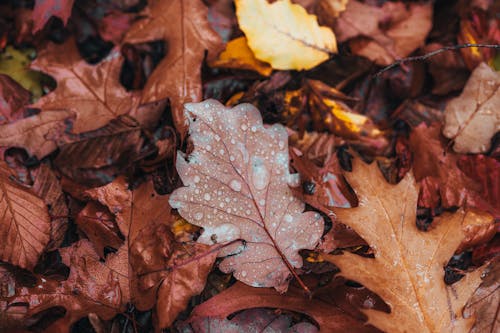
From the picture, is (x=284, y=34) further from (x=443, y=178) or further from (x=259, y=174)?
(x=443, y=178)

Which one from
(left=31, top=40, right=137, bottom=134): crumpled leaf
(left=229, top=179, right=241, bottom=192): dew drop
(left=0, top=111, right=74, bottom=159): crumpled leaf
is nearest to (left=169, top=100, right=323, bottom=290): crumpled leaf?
(left=229, top=179, right=241, bottom=192): dew drop

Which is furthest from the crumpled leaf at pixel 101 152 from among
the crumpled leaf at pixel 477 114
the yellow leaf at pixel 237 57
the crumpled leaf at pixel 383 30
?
the crumpled leaf at pixel 477 114

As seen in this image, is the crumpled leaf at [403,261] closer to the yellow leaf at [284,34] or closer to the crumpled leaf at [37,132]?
the yellow leaf at [284,34]

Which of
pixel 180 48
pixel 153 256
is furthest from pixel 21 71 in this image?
pixel 153 256

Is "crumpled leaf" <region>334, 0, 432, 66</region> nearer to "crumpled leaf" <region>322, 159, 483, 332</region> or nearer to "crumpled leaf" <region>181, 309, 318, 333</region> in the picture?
"crumpled leaf" <region>322, 159, 483, 332</region>

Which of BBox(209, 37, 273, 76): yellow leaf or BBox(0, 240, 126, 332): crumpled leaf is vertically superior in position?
BBox(209, 37, 273, 76): yellow leaf

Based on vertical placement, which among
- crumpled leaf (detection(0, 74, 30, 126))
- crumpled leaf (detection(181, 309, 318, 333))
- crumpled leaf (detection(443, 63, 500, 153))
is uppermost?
crumpled leaf (detection(443, 63, 500, 153))

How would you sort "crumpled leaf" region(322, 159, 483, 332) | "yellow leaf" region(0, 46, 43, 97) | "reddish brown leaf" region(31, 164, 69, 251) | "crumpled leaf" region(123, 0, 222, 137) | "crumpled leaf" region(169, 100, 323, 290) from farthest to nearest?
"yellow leaf" region(0, 46, 43, 97) → "crumpled leaf" region(123, 0, 222, 137) → "reddish brown leaf" region(31, 164, 69, 251) → "crumpled leaf" region(169, 100, 323, 290) → "crumpled leaf" region(322, 159, 483, 332)
